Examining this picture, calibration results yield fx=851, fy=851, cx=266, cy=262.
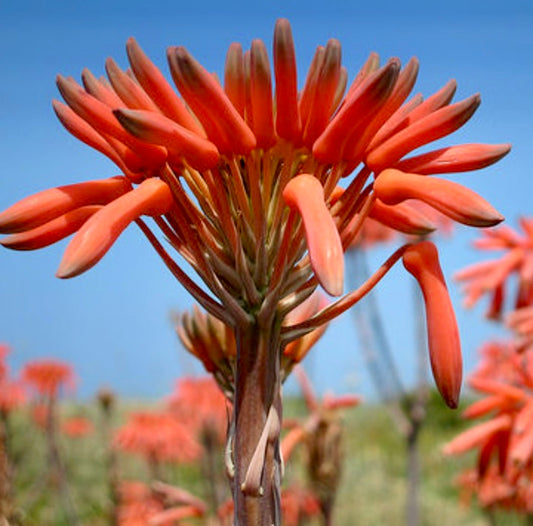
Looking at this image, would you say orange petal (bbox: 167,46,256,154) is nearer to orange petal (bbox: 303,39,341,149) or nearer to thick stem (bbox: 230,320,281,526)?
orange petal (bbox: 303,39,341,149)

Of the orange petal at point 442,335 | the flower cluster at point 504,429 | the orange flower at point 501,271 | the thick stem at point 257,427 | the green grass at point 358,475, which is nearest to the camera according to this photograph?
the orange petal at point 442,335

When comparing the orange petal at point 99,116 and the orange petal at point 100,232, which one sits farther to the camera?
the orange petal at point 99,116

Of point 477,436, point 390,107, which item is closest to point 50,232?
point 390,107

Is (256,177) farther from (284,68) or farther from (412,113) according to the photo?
(412,113)

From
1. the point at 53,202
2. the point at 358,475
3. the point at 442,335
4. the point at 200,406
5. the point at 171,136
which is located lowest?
the point at 358,475

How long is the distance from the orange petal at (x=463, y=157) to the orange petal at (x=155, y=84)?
1.57 ft

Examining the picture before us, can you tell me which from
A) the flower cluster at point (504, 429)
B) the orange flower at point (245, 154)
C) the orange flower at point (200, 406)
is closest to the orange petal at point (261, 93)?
the orange flower at point (245, 154)

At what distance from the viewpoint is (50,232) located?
1580 millimetres

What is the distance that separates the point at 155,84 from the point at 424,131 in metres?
0.51

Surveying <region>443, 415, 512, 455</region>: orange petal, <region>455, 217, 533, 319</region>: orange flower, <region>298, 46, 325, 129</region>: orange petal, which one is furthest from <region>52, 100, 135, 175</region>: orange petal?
<region>455, 217, 533, 319</region>: orange flower

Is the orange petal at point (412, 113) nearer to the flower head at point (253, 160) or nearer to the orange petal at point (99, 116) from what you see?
the flower head at point (253, 160)

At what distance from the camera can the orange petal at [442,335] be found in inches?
55.4

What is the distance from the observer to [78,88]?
159 cm

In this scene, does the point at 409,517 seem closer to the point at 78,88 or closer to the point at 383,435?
the point at 78,88
